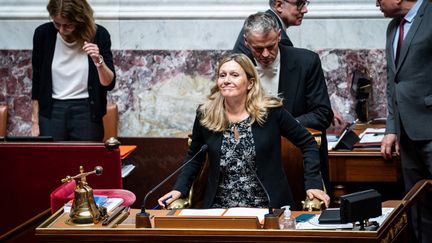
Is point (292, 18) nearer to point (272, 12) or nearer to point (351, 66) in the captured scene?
point (272, 12)

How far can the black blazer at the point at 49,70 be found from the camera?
6.69m

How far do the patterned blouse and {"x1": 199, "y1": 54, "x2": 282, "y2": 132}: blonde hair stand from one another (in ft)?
0.20

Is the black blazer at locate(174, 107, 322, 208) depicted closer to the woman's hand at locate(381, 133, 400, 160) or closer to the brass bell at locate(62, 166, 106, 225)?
the brass bell at locate(62, 166, 106, 225)

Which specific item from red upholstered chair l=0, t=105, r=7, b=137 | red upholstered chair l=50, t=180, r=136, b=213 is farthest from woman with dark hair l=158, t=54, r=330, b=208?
red upholstered chair l=0, t=105, r=7, b=137

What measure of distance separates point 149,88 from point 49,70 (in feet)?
4.44

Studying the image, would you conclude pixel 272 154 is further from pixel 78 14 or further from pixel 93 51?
pixel 78 14

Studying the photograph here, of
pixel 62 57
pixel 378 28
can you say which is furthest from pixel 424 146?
pixel 62 57

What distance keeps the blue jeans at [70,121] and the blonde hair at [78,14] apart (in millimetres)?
400

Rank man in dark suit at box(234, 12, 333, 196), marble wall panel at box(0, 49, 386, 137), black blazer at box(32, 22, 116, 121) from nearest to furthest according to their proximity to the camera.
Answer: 1. man in dark suit at box(234, 12, 333, 196)
2. black blazer at box(32, 22, 116, 121)
3. marble wall panel at box(0, 49, 386, 137)

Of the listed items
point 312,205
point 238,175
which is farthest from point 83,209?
point 312,205

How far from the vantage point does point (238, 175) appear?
544 centimetres

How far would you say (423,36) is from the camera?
6078 millimetres

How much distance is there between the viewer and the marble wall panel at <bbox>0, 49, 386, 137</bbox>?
7871 mm

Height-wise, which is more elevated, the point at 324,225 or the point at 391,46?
the point at 391,46
